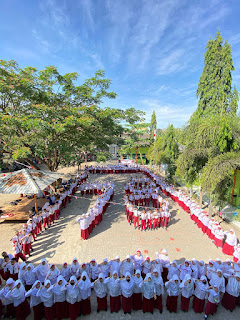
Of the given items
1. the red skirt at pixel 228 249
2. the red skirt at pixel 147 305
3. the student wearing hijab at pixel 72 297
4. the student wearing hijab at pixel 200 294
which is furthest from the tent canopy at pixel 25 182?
the red skirt at pixel 228 249

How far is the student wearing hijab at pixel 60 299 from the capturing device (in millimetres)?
4688

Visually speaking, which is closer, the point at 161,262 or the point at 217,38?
the point at 161,262

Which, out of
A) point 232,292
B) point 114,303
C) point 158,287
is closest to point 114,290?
point 114,303

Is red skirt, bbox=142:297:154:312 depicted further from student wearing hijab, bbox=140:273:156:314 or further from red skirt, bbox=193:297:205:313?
red skirt, bbox=193:297:205:313

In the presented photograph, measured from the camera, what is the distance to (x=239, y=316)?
5.05 metres

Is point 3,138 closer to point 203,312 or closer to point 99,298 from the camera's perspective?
point 99,298

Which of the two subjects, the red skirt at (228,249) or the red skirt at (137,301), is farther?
the red skirt at (228,249)

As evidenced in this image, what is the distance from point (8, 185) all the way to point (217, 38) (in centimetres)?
2514

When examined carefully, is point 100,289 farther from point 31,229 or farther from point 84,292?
point 31,229

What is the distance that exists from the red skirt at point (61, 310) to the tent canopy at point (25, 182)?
19.6ft

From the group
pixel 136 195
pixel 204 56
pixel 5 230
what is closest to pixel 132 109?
pixel 136 195

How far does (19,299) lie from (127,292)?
3.03 metres

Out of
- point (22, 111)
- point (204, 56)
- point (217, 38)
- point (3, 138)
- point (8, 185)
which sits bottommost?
point (8, 185)

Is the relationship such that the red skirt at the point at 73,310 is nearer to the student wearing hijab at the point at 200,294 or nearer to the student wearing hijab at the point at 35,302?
the student wearing hijab at the point at 35,302
